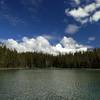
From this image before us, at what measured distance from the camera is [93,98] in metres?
37.8

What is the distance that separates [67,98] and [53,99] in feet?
8.09

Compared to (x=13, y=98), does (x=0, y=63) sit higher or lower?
higher

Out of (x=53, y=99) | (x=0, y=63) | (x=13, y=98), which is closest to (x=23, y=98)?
(x=13, y=98)

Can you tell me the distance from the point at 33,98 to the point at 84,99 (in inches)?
308

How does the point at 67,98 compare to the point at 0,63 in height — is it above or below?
below

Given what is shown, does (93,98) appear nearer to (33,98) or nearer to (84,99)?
(84,99)

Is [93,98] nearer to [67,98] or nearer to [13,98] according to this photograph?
[67,98]

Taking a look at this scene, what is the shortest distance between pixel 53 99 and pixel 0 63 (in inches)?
6497

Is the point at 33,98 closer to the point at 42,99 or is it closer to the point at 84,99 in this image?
the point at 42,99

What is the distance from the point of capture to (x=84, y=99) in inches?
1465

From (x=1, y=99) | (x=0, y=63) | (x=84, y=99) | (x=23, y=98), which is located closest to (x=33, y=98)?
(x=23, y=98)

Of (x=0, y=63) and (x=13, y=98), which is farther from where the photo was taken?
(x=0, y=63)

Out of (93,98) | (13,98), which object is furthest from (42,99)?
(93,98)

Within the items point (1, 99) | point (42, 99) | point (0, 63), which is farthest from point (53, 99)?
point (0, 63)
